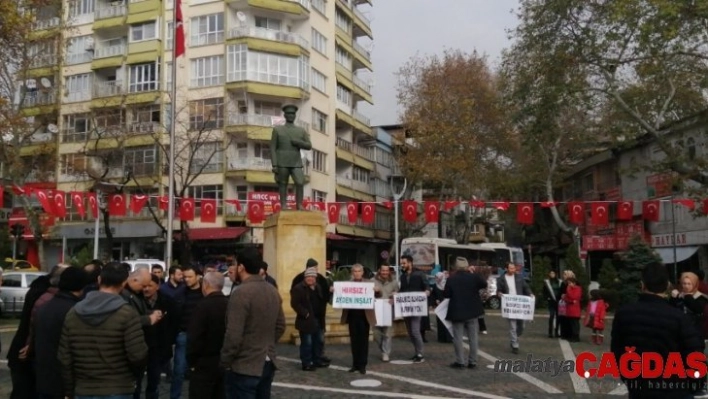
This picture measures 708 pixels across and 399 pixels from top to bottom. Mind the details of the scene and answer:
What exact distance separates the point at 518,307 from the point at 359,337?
4021mm

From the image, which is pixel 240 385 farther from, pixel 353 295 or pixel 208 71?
pixel 208 71

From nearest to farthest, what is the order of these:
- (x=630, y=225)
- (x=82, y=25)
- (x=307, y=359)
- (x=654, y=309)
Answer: (x=654, y=309) → (x=307, y=359) → (x=630, y=225) → (x=82, y=25)

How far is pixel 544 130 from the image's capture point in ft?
81.6

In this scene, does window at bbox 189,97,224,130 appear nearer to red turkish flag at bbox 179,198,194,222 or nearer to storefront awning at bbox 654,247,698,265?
red turkish flag at bbox 179,198,194,222

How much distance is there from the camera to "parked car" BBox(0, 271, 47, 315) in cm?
2364

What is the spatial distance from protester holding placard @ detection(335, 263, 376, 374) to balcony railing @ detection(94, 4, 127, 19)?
40577 mm

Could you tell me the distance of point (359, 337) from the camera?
1121 cm

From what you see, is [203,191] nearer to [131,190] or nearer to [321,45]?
[131,190]

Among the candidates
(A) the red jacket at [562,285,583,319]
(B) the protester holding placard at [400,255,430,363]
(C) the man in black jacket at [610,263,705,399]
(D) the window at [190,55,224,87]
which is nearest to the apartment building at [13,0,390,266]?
(D) the window at [190,55,224,87]

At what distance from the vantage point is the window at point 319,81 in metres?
47.4

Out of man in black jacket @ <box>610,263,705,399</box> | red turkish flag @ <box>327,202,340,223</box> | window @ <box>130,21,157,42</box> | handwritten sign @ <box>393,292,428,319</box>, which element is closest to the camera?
man in black jacket @ <box>610,263,705,399</box>

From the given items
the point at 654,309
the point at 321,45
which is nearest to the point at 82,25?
the point at 321,45

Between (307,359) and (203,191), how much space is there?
32751 millimetres

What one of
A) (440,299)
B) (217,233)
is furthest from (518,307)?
(217,233)
